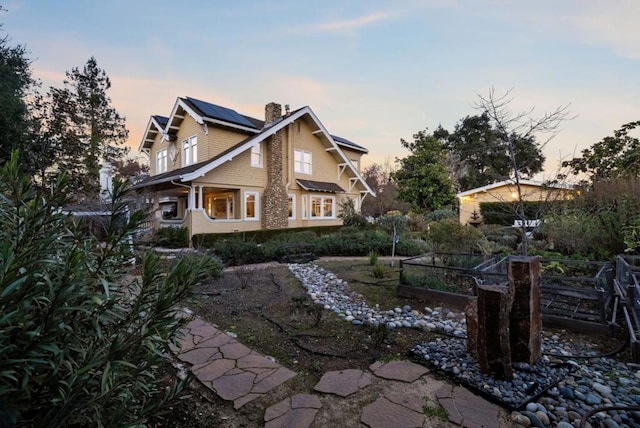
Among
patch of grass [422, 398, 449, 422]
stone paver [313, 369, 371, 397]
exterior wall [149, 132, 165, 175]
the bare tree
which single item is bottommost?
patch of grass [422, 398, 449, 422]

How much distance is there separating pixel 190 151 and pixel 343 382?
15.7m

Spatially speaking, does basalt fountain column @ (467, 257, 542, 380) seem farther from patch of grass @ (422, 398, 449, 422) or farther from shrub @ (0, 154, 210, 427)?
shrub @ (0, 154, 210, 427)

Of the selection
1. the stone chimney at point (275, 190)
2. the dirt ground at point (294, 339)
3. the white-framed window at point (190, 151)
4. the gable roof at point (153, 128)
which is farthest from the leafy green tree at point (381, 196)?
the dirt ground at point (294, 339)

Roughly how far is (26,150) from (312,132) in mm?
12631

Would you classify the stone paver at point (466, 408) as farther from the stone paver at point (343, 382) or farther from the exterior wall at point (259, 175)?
the exterior wall at point (259, 175)

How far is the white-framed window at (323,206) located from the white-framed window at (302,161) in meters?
1.65

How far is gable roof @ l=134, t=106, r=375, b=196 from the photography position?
1247 cm

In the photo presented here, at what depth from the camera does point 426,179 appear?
22.4m

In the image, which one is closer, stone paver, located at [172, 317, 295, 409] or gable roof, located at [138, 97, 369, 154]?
stone paver, located at [172, 317, 295, 409]

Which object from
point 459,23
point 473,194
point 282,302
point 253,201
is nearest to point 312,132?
point 253,201

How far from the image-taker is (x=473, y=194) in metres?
21.0

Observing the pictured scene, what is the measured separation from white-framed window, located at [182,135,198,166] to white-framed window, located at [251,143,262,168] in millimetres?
3072

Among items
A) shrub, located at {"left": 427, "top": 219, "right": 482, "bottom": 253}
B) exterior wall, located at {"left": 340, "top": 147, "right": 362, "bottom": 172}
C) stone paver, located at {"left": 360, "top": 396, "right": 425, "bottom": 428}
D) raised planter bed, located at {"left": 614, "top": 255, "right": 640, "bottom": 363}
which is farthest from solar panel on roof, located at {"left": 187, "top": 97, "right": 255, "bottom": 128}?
raised planter bed, located at {"left": 614, "top": 255, "right": 640, "bottom": 363}

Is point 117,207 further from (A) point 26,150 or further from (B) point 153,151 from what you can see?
(B) point 153,151
